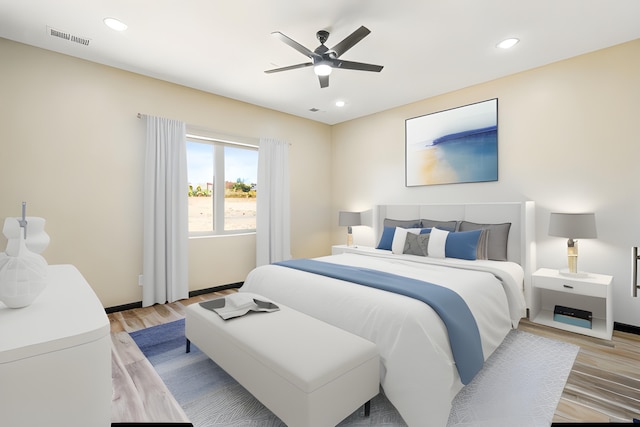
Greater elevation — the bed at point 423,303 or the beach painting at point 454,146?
the beach painting at point 454,146

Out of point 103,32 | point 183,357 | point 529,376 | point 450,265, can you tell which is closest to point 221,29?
point 103,32

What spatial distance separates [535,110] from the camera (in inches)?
132

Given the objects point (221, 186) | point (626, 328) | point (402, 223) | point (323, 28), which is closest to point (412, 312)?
point (323, 28)

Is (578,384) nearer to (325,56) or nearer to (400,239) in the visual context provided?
(400,239)

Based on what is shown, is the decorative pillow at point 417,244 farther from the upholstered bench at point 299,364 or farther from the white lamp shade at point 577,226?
the upholstered bench at point 299,364

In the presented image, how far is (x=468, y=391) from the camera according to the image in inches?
76.2

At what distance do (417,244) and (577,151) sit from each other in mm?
1830

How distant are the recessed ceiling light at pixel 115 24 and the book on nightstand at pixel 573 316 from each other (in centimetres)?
469

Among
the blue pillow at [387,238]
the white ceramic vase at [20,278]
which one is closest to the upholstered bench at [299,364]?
the white ceramic vase at [20,278]

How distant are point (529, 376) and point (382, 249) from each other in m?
2.06

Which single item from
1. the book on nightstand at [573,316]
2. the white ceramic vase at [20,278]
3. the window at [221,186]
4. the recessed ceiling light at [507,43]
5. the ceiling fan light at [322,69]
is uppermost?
the recessed ceiling light at [507,43]

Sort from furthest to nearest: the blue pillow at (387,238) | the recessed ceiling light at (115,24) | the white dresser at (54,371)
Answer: the blue pillow at (387,238)
the recessed ceiling light at (115,24)
the white dresser at (54,371)

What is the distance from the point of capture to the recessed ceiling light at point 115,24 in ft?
8.16

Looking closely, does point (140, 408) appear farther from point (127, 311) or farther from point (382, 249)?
point (382, 249)
